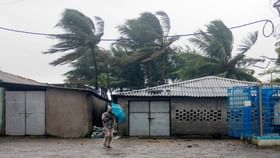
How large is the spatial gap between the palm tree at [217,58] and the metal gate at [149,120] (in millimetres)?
11503

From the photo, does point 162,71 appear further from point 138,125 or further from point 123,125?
point 123,125

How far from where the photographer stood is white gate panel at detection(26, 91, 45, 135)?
73.6 feet

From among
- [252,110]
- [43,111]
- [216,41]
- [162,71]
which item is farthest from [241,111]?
[162,71]

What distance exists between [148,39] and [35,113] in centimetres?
1639

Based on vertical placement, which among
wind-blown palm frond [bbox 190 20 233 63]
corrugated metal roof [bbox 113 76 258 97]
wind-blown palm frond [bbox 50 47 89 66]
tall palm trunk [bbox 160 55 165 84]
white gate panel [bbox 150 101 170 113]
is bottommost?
white gate panel [bbox 150 101 170 113]

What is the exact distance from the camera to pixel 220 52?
35.2 meters

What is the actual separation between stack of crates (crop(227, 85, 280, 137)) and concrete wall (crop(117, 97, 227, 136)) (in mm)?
5205

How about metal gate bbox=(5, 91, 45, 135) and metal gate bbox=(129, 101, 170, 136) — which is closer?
metal gate bbox=(5, 91, 45, 135)

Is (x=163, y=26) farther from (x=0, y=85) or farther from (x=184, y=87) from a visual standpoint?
(x=0, y=85)

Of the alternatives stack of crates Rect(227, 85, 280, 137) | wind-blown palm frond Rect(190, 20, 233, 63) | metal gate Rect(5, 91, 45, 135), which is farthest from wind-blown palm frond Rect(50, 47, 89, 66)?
stack of crates Rect(227, 85, 280, 137)

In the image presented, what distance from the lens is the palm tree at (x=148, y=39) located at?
36938 millimetres

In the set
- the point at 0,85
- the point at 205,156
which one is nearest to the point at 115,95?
the point at 0,85

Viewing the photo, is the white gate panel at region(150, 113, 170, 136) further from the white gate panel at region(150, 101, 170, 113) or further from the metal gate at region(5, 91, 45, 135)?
the metal gate at region(5, 91, 45, 135)

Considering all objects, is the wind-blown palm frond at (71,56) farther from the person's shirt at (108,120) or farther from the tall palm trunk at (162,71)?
the person's shirt at (108,120)
